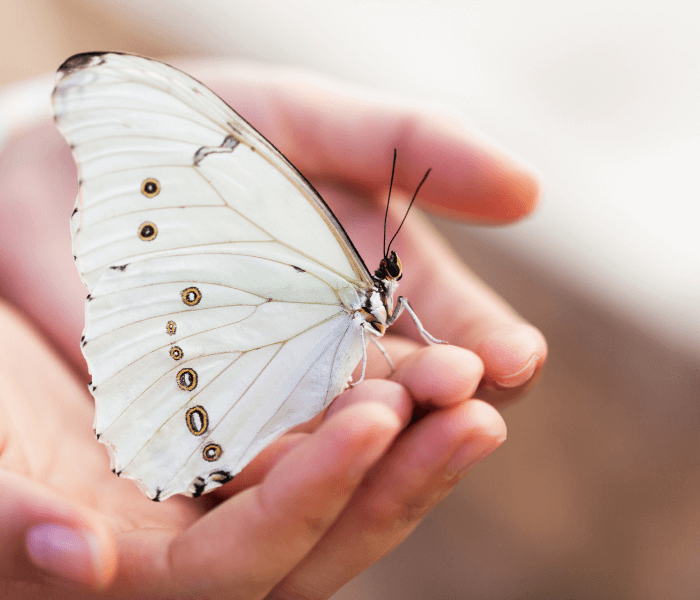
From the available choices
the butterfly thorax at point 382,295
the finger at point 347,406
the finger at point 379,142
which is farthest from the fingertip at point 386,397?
the finger at point 379,142

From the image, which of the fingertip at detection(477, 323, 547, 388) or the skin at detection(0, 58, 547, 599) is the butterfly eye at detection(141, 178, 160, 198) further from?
the fingertip at detection(477, 323, 547, 388)

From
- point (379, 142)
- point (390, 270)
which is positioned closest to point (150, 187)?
point (390, 270)

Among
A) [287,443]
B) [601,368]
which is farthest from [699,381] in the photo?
[287,443]

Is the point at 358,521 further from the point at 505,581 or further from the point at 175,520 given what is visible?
the point at 505,581

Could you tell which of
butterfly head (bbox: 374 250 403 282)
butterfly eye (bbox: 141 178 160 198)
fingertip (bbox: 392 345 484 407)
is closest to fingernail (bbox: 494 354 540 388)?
fingertip (bbox: 392 345 484 407)

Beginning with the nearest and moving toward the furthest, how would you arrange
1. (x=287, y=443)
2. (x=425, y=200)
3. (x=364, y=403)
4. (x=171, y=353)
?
(x=364, y=403)
(x=171, y=353)
(x=287, y=443)
(x=425, y=200)

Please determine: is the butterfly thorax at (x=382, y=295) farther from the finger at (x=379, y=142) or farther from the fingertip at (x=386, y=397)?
the finger at (x=379, y=142)

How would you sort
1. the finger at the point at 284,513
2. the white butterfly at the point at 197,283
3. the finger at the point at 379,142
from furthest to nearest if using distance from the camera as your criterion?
the finger at the point at 379,142
the white butterfly at the point at 197,283
the finger at the point at 284,513
